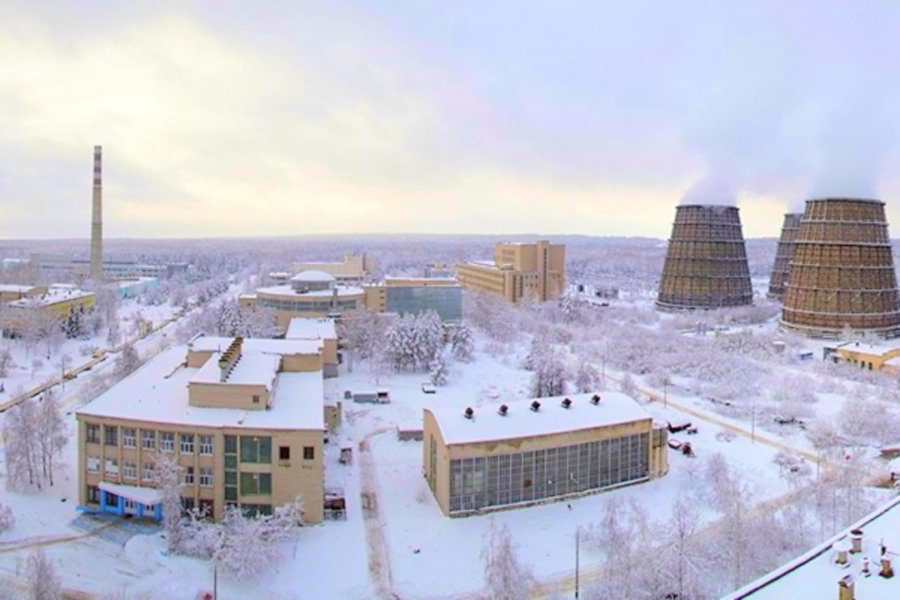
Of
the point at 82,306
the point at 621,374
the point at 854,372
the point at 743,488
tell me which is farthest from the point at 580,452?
the point at 82,306

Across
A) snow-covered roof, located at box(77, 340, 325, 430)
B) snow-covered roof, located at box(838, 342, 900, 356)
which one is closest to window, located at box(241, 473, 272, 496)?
snow-covered roof, located at box(77, 340, 325, 430)

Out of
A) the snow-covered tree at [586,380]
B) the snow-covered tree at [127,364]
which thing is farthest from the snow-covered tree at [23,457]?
the snow-covered tree at [586,380]

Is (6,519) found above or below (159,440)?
below

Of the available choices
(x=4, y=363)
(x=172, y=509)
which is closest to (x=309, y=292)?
(x=4, y=363)

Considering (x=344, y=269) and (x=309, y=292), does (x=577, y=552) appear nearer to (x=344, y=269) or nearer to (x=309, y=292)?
(x=309, y=292)

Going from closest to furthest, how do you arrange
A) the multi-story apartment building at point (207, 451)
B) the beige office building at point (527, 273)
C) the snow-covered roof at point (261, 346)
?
the multi-story apartment building at point (207, 451) → the snow-covered roof at point (261, 346) → the beige office building at point (527, 273)

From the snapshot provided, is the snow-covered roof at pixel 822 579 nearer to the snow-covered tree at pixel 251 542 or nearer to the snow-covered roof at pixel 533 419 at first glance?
the snow-covered tree at pixel 251 542

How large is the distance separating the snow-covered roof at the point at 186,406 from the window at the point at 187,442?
1.45ft

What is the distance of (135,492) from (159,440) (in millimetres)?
1839

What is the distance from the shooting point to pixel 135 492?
2456 centimetres

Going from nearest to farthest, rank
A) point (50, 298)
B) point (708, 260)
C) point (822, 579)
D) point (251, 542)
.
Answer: point (822, 579) → point (251, 542) → point (50, 298) → point (708, 260)

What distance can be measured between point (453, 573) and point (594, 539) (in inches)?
181

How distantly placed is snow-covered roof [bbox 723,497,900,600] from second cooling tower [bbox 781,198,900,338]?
2043 inches

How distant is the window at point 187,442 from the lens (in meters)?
24.8
